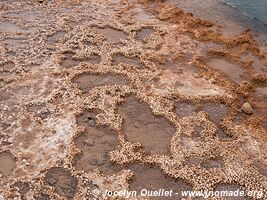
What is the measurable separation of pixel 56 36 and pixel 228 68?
7448 mm

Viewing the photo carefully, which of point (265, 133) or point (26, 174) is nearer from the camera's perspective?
point (26, 174)

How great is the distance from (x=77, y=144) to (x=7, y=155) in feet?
6.61

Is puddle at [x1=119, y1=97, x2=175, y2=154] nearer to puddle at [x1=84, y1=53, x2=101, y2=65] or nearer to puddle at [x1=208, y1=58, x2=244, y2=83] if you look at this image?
puddle at [x1=84, y1=53, x2=101, y2=65]

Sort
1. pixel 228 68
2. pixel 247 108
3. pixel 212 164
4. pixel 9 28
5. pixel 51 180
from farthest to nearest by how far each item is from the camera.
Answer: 1. pixel 9 28
2. pixel 228 68
3. pixel 247 108
4. pixel 212 164
5. pixel 51 180

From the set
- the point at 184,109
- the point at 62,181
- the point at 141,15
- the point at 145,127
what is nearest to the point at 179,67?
the point at 184,109

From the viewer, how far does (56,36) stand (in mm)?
16969

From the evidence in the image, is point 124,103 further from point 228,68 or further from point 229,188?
point 228,68

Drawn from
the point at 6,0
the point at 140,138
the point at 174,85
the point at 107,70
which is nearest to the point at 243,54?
the point at 174,85

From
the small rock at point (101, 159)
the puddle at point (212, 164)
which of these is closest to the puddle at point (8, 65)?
the small rock at point (101, 159)

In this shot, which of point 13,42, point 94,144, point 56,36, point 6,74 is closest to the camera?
point 94,144

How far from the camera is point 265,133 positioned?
12.6 m

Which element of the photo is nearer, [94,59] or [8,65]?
[8,65]

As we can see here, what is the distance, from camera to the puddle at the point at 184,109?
1319 centimetres

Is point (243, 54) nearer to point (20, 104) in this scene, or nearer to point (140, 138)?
point (140, 138)
